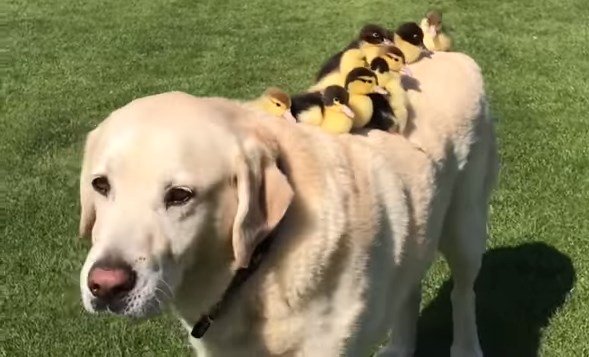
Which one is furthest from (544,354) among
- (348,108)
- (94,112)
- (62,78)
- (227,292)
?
(62,78)

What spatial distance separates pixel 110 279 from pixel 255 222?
1.24ft

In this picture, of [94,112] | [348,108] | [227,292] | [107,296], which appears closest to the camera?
[107,296]

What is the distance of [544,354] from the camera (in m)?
3.69

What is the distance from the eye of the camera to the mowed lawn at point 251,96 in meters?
3.91

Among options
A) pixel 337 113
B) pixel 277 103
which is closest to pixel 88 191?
pixel 277 103

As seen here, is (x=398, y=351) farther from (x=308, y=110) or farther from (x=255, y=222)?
(x=255, y=222)

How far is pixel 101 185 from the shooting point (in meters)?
2.20

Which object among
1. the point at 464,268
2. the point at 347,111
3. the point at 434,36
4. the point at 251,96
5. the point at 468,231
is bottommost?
the point at 251,96

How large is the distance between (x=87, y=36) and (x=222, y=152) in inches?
247

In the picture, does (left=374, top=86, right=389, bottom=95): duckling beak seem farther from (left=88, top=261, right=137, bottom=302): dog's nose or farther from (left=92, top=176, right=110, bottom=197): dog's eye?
(left=88, top=261, right=137, bottom=302): dog's nose

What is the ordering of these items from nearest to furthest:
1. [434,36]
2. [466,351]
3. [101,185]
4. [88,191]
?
[101,185] < [88,191] < [434,36] < [466,351]

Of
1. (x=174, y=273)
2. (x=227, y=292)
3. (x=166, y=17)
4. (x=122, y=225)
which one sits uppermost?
(x=122, y=225)

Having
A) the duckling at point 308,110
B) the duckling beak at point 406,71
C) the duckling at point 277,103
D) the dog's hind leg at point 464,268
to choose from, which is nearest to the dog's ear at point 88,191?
the duckling at point 277,103

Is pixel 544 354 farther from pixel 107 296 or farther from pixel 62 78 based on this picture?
pixel 62 78
